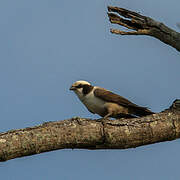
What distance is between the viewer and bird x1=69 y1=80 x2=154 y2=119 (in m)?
6.80

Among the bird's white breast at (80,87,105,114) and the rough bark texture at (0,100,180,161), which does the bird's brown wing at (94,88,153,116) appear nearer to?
the bird's white breast at (80,87,105,114)

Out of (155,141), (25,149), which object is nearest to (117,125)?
(155,141)

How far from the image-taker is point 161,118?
4848mm

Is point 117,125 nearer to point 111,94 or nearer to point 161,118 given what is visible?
point 161,118

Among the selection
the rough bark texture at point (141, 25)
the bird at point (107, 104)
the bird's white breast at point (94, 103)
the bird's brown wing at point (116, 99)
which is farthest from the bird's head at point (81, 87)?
the rough bark texture at point (141, 25)

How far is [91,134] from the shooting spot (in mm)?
4449

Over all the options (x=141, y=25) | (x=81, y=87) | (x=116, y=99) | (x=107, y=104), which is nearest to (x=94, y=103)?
(x=107, y=104)

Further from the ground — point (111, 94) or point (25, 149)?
point (111, 94)

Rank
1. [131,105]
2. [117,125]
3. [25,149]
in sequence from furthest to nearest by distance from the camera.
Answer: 1. [131,105]
2. [117,125]
3. [25,149]

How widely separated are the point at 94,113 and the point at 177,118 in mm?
2699

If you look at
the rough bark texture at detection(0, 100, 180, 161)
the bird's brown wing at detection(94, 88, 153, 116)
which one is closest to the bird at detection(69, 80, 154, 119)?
the bird's brown wing at detection(94, 88, 153, 116)

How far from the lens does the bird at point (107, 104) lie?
680 centimetres

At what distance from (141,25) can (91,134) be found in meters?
1.68

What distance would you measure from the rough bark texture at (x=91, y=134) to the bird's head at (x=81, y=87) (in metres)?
2.68
